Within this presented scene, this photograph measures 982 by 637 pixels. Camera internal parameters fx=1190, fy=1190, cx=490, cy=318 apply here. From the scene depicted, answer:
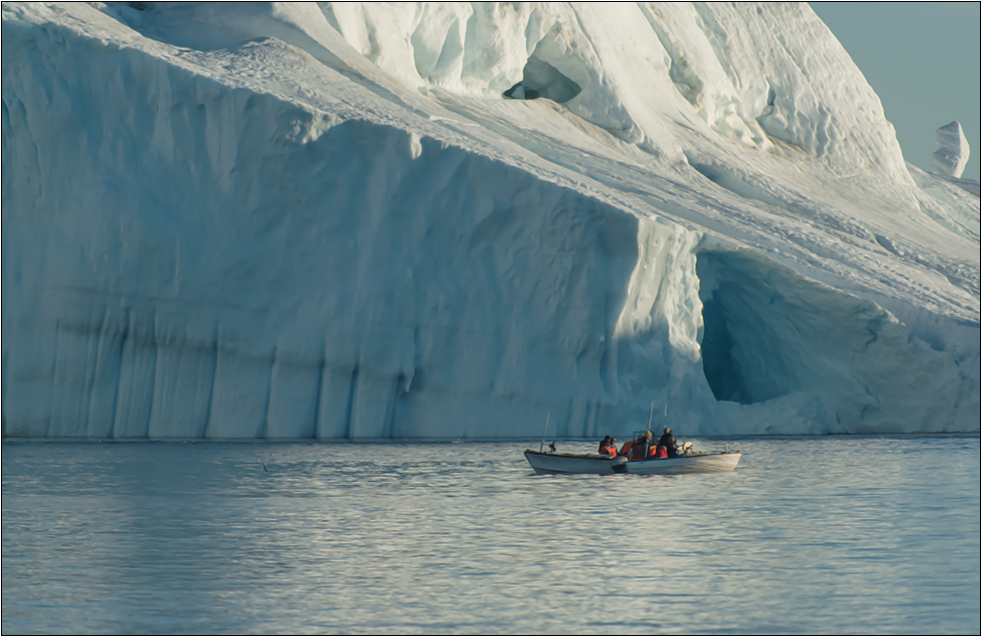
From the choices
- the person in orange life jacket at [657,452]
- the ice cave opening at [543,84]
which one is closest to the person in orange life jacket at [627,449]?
the person in orange life jacket at [657,452]

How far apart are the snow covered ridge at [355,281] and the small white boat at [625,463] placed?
3.43 metres

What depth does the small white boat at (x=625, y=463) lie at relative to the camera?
16688mm

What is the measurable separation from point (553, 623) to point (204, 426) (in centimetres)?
1318

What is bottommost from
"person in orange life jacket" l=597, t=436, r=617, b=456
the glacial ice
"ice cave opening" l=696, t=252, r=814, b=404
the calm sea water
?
the calm sea water

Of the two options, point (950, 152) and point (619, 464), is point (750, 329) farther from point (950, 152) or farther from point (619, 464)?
point (950, 152)

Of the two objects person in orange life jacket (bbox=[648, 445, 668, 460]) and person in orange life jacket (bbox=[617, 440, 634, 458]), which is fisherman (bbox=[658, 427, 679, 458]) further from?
person in orange life jacket (bbox=[617, 440, 634, 458])

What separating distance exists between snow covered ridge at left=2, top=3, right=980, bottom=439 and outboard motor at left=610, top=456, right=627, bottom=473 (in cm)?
347

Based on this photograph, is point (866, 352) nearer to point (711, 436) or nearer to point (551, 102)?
point (711, 436)

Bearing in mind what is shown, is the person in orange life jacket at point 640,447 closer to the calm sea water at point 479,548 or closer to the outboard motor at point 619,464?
the outboard motor at point 619,464

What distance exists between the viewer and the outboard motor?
16859mm

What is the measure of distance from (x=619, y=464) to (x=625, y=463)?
0.40 feet

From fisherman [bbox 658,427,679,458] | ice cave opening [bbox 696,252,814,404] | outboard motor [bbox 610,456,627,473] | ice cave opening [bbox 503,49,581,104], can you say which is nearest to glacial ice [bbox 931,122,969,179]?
ice cave opening [bbox 503,49,581,104]

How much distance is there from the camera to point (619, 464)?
666 inches

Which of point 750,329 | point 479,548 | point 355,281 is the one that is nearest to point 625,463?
point 355,281
